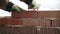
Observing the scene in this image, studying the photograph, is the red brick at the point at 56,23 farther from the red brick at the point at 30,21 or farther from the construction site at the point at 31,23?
the red brick at the point at 30,21

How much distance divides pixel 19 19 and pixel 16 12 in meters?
0.08

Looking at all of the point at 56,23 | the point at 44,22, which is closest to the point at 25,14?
the point at 44,22

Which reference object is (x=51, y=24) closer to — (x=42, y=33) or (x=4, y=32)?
(x=42, y=33)

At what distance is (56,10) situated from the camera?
1.27 m

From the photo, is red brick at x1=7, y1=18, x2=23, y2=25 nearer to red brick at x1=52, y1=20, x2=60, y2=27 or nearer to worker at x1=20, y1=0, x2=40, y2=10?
worker at x1=20, y1=0, x2=40, y2=10

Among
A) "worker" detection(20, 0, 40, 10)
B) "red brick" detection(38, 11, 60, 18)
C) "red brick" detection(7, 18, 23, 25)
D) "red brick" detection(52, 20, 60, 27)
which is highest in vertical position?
"worker" detection(20, 0, 40, 10)

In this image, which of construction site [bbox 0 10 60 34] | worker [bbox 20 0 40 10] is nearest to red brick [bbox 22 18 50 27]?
construction site [bbox 0 10 60 34]

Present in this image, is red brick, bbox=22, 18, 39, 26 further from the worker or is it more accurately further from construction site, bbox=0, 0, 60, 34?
the worker

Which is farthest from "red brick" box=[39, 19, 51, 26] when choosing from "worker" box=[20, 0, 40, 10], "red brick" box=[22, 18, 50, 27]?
"worker" box=[20, 0, 40, 10]

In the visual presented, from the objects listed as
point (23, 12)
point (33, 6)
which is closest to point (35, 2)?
point (33, 6)

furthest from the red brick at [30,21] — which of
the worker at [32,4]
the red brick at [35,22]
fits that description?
the worker at [32,4]

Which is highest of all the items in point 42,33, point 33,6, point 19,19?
point 33,6

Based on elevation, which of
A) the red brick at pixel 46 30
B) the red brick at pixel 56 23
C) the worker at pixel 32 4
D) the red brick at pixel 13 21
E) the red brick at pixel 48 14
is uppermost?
the worker at pixel 32 4

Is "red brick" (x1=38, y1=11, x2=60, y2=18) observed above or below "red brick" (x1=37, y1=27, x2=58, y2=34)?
above
